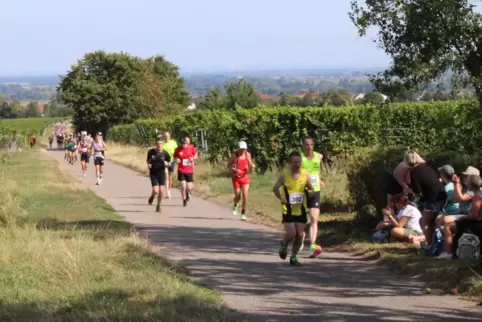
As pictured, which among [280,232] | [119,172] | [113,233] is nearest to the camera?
[113,233]

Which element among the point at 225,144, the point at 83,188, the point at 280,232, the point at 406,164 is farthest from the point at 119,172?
the point at 406,164

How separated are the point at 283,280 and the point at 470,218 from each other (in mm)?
2603

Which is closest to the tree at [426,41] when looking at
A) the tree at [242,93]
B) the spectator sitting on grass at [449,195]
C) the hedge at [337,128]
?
the spectator sitting on grass at [449,195]

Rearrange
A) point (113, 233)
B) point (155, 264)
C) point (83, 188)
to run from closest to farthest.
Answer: point (155, 264), point (113, 233), point (83, 188)

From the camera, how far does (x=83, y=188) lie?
25.5 meters

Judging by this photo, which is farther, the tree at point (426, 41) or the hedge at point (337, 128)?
the hedge at point (337, 128)

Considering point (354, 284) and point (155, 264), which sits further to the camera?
point (155, 264)

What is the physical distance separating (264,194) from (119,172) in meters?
14.4

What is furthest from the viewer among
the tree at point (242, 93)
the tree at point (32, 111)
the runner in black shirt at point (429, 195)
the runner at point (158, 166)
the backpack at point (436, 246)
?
the tree at point (32, 111)

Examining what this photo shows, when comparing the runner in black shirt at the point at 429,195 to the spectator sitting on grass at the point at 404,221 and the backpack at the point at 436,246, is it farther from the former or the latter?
the spectator sitting on grass at the point at 404,221

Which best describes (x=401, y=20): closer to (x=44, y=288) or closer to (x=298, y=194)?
(x=298, y=194)

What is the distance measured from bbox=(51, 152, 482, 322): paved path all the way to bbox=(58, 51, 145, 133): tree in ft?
206

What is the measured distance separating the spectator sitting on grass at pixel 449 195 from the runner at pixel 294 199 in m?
1.99

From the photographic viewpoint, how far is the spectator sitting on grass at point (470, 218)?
1078cm
